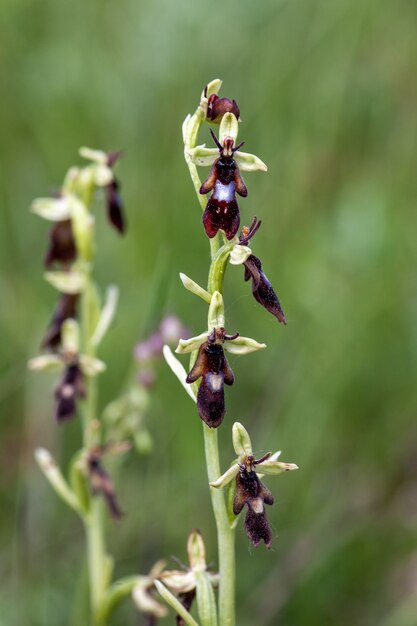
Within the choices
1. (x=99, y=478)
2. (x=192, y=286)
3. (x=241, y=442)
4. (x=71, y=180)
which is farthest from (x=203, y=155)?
(x=99, y=478)

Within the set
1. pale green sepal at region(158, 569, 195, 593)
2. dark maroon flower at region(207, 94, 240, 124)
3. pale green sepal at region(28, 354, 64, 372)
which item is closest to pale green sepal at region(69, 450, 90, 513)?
pale green sepal at region(28, 354, 64, 372)

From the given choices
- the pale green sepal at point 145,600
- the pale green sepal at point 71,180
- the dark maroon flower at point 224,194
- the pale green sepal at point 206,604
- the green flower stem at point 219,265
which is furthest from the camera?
the pale green sepal at point 71,180

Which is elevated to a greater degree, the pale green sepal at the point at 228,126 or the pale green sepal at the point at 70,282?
the pale green sepal at the point at 70,282

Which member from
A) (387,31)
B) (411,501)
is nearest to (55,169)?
(387,31)

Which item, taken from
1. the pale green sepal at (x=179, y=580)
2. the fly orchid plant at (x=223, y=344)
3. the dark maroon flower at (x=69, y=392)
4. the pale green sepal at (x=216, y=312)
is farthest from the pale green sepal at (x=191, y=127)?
the pale green sepal at (x=179, y=580)

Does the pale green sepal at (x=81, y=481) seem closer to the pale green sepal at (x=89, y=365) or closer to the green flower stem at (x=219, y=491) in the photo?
the pale green sepal at (x=89, y=365)

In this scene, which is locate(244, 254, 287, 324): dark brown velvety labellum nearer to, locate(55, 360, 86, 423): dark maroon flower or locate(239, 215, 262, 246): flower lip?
locate(239, 215, 262, 246): flower lip

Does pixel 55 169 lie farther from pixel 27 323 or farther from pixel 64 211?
pixel 64 211
